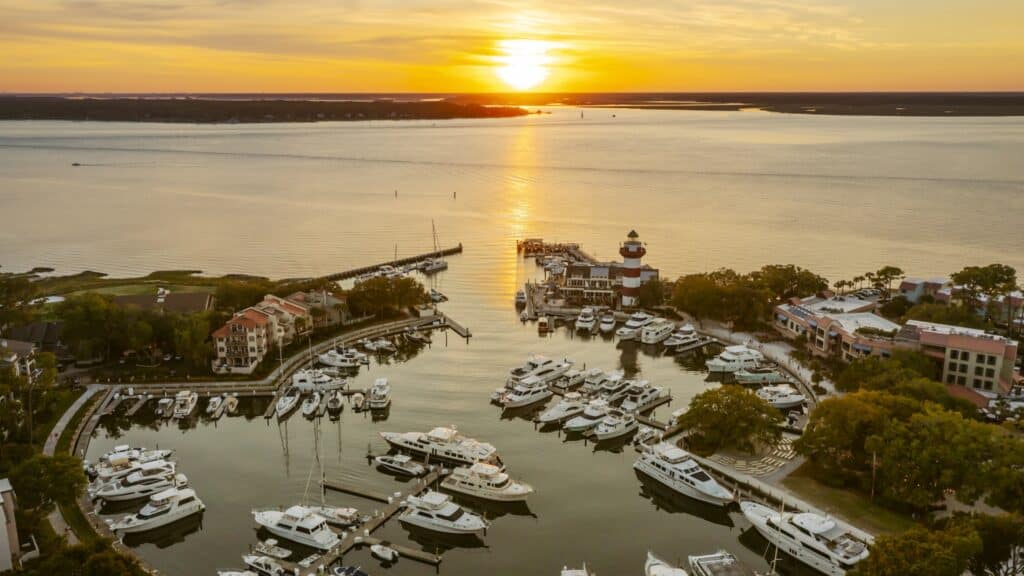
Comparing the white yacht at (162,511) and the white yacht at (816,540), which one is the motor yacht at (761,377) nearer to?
the white yacht at (816,540)

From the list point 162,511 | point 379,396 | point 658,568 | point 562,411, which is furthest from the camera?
point 379,396

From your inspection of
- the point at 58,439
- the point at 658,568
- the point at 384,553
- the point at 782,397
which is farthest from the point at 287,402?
the point at 782,397

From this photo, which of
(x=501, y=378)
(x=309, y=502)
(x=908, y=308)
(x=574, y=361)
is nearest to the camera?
(x=309, y=502)

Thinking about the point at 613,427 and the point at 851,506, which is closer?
the point at 851,506

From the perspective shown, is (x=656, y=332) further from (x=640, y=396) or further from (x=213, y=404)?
(x=213, y=404)

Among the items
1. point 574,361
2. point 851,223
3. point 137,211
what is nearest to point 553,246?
point 574,361

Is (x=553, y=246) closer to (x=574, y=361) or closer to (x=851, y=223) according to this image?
(x=574, y=361)

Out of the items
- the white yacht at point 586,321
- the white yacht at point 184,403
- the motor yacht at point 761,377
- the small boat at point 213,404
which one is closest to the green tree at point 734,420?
the motor yacht at point 761,377

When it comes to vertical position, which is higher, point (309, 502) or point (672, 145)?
point (672, 145)
